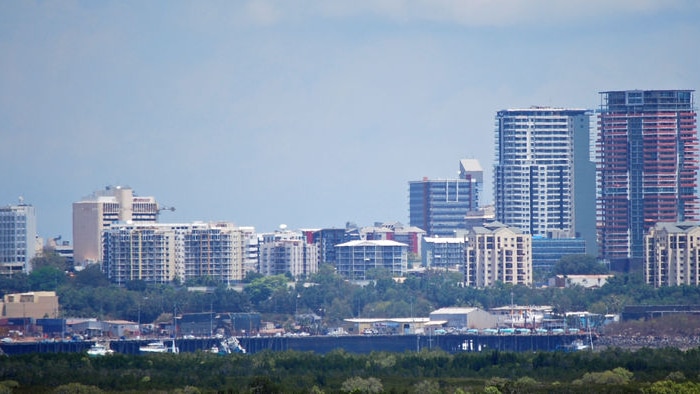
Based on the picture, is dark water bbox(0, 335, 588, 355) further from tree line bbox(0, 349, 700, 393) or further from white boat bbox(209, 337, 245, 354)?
tree line bbox(0, 349, 700, 393)

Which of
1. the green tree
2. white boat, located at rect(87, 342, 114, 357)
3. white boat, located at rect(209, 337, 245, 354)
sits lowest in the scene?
white boat, located at rect(209, 337, 245, 354)

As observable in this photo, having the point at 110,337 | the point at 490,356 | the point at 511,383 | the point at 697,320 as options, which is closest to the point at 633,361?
the point at 490,356

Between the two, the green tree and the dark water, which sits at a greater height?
the green tree

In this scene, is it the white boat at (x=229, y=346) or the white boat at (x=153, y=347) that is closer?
the white boat at (x=153, y=347)

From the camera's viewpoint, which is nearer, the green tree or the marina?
the green tree

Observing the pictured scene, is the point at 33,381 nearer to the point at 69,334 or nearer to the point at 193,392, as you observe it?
the point at 193,392

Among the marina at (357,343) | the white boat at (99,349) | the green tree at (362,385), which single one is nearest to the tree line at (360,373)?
the green tree at (362,385)

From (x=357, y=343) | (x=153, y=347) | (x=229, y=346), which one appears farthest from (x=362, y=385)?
(x=357, y=343)

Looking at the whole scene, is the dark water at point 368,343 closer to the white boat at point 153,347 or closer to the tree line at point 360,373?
the white boat at point 153,347

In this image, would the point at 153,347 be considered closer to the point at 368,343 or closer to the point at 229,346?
the point at 229,346

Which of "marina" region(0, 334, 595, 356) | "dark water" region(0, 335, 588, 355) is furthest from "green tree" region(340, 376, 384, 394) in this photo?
"dark water" region(0, 335, 588, 355)

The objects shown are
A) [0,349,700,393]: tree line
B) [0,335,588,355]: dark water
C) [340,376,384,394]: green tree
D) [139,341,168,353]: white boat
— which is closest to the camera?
[0,349,700,393]: tree line

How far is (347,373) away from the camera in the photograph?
132 meters

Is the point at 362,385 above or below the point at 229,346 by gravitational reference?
above
